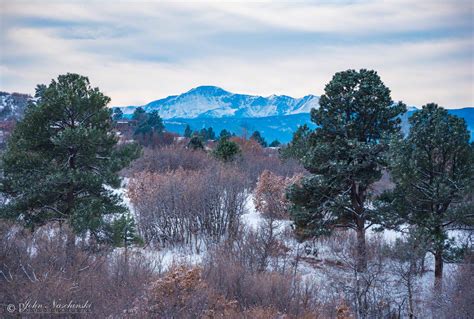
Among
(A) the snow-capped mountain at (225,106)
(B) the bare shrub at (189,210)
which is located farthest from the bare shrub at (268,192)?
(A) the snow-capped mountain at (225,106)

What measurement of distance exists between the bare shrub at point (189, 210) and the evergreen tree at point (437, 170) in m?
10.1

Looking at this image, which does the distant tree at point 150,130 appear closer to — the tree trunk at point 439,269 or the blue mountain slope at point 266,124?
the tree trunk at point 439,269

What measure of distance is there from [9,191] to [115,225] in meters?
3.80

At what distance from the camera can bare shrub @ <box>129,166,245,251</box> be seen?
21359 mm

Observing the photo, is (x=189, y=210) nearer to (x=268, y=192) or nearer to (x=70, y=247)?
(x=268, y=192)

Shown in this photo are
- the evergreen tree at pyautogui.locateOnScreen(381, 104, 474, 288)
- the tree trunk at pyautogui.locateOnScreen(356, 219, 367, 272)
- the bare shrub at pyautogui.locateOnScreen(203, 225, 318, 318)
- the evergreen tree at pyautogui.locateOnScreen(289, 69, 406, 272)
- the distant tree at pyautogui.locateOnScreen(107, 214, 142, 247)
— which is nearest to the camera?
the bare shrub at pyautogui.locateOnScreen(203, 225, 318, 318)

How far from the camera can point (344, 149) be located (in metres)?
14.7

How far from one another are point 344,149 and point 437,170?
3.17 metres

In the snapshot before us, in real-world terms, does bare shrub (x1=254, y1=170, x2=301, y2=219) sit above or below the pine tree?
below

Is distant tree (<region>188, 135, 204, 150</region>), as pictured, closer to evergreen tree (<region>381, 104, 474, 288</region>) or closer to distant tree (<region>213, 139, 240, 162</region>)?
distant tree (<region>213, 139, 240, 162</region>)

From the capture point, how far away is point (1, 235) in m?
12.6

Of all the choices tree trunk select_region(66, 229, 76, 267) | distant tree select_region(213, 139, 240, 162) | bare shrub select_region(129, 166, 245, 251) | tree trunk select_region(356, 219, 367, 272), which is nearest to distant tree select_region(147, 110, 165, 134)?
distant tree select_region(213, 139, 240, 162)

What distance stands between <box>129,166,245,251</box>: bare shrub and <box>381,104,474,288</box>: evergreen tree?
398 inches

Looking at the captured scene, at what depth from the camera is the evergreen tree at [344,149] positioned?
14.6 metres
